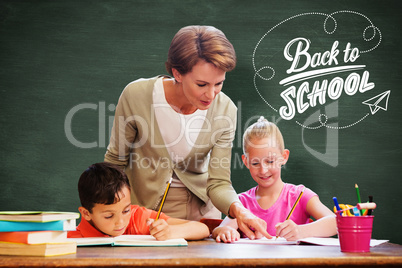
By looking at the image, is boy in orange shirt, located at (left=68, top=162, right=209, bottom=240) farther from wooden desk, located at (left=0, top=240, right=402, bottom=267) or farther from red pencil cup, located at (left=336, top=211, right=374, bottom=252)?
red pencil cup, located at (left=336, top=211, right=374, bottom=252)

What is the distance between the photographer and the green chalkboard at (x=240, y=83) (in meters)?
2.81

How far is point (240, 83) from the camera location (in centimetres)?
294

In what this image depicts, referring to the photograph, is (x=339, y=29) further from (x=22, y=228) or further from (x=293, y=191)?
(x=22, y=228)

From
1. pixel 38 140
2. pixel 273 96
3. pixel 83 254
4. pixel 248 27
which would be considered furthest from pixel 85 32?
pixel 83 254

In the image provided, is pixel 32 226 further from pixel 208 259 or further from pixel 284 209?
pixel 284 209

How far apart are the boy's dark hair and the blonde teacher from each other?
0.37 meters

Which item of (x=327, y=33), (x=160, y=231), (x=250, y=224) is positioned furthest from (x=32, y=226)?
(x=327, y=33)

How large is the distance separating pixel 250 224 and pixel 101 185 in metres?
0.55

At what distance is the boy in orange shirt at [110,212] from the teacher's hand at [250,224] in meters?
0.14

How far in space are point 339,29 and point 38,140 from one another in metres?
1.95

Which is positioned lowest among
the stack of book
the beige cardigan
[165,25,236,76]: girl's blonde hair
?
the stack of book

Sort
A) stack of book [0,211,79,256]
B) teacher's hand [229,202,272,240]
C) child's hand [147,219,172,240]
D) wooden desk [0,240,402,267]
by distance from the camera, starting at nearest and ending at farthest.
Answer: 1. wooden desk [0,240,402,267]
2. stack of book [0,211,79,256]
3. child's hand [147,219,172,240]
4. teacher's hand [229,202,272,240]

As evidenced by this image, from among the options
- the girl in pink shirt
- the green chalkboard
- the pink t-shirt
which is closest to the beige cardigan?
the girl in pink shirt

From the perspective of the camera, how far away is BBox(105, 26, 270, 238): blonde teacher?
209cm
